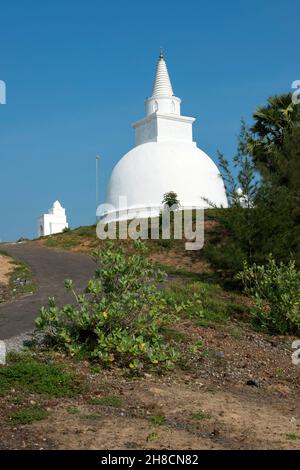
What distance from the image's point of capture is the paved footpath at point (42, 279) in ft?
33.9

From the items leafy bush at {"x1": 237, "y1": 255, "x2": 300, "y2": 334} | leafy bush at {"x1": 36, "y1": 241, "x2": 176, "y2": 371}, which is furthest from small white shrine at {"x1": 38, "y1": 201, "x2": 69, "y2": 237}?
leafy bush at {"x1": 36, "y1": 241, "x2": 176, "y2": 371}

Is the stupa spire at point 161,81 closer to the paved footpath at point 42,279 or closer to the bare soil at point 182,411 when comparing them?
the paved footpath at point 42,279

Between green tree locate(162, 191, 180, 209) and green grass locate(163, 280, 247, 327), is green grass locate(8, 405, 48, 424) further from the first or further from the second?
green tree locate(162, 191, 180, 209)

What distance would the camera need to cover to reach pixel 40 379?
712 centimetres

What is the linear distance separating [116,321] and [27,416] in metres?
2.75

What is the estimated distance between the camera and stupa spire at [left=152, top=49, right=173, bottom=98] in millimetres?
38594

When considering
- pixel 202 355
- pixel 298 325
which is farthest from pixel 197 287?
pixel 202 355

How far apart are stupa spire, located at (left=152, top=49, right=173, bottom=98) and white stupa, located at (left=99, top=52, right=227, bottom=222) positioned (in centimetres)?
9

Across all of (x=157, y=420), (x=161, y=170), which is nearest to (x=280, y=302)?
(x=157, y=420)

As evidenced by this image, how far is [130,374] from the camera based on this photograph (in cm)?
792

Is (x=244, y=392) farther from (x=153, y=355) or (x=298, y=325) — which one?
(x=298, y=325)

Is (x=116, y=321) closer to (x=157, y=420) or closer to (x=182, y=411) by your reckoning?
(x=182, y=411)

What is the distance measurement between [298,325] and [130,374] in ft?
15.5

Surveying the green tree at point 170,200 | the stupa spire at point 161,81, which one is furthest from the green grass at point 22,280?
the stupa spire at point 161,81
